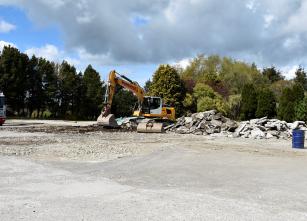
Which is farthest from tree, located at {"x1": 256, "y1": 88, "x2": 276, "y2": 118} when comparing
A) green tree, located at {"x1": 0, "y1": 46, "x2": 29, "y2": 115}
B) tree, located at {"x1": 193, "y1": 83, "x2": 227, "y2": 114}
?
green tree, located at {"x1": 0, "y1": 46, "x2": 29, "y2": 115}

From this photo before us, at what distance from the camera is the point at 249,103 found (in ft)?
194

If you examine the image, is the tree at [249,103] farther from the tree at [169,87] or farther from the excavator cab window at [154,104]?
the excavator cab window at [154,104]

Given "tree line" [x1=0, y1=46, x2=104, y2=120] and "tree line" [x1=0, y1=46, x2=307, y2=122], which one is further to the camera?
"tree line" [x1=0, y1=46, x2=104, y2=120]

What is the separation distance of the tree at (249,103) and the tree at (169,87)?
8.81 metres

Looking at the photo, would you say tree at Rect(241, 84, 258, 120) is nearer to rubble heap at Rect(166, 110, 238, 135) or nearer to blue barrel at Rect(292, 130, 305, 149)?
rubble heap at Rect(166, 110, 238, 135)

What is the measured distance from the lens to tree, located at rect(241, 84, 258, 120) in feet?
194

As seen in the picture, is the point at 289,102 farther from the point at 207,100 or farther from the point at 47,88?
the point at 47,88

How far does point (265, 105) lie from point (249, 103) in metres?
2.57

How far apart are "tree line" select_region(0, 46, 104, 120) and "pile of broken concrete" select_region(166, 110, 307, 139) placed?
3304 centimetres

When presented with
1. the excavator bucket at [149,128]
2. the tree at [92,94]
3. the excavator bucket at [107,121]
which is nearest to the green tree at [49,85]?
the tree at [92,94]

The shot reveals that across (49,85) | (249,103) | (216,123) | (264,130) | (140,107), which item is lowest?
(264,130)

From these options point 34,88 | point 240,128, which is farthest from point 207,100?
point 240,128

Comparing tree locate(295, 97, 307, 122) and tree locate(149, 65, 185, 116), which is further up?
tree locate(149, 65, 185, 116)

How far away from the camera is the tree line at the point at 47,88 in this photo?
6159cm
